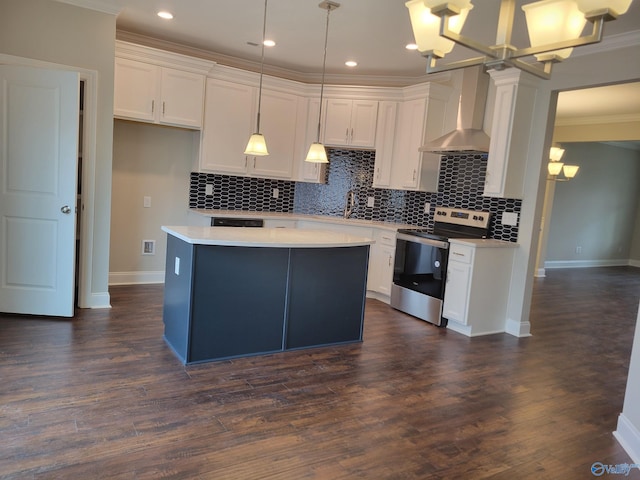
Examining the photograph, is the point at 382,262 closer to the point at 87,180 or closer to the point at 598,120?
the point at 87,180

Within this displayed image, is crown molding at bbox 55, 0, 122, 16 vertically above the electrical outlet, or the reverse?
crown molding at bbox 55, 0, 122, 16

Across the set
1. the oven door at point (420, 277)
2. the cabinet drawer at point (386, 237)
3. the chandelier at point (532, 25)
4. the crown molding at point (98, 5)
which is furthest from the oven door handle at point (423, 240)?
the crown molding at point (98, 5)

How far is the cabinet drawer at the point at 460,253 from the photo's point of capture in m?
4.29

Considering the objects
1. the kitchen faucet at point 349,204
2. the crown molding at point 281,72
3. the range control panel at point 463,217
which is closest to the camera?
the range control panel at point 463,217

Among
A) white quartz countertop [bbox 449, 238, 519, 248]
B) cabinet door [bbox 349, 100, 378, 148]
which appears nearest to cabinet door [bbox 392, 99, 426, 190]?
cabinet door [bbox 349, 100, 378, 148]

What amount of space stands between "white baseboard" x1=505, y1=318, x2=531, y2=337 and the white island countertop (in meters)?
1.83

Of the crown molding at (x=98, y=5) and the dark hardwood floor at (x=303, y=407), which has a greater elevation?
the crown molding at (x=98, y=5)

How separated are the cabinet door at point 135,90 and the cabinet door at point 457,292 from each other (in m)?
3.39

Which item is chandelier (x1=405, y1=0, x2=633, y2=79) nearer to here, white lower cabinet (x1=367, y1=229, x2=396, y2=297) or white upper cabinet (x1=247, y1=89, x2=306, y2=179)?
white lower cabinet (x1=367, y1=229, x2=396, y2=297)

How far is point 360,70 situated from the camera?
561 centimetres

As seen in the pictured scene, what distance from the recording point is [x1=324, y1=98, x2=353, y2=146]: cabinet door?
570 centimetres

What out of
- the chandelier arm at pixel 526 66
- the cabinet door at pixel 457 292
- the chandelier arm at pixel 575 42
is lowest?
the cabinet door at pixel 457 292

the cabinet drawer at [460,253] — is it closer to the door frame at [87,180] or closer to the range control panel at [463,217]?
the range control panel at [463,217]

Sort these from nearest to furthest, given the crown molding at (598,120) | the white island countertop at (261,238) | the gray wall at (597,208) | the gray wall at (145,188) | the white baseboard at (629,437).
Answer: the white baseboard at (629,437)
the white island countertop at (261,238)
the gray wall at (145,188)
the crown molding at (598,120)
the gray wall at (597,208)
